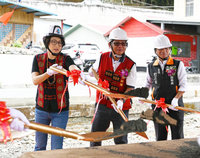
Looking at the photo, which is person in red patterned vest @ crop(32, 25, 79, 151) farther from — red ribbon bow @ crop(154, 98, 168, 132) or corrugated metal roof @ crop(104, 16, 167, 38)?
corrugated metal roof @ crop(104, 16, 167, 38)

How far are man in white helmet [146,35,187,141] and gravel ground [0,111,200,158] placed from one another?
0.41m

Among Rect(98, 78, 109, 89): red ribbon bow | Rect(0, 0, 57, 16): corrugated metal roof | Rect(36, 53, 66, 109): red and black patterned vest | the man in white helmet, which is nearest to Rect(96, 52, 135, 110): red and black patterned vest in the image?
Rect(98, 78, 109, 89): red ribbon bow

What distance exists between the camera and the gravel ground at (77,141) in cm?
454

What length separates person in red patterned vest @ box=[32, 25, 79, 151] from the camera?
3006mm

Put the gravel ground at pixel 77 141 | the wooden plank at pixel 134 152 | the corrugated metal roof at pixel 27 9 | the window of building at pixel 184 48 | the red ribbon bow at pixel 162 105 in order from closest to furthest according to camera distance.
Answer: the wooden plank at pixel 134 152 → the red ribbon bow at pixel 162 105 → the gravel ground at pixel 77 141 → the corrugated metal roof at pixel 27 9 → the window of building at pixel 184 48

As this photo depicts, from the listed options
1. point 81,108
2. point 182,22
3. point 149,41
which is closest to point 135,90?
point 81,108

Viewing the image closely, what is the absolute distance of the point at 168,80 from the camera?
12.1ft

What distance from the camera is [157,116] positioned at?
12.1 feet

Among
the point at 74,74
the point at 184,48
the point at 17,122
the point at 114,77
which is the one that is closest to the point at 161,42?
the point at 114,77

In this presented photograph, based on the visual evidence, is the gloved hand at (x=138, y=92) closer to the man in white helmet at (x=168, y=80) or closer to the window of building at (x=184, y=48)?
the man in white helmet at (x=168, y=80)

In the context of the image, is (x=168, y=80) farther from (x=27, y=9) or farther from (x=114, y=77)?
(x=27, y=9)

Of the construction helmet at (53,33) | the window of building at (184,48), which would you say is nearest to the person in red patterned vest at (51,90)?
the construction helmet at (53,33)

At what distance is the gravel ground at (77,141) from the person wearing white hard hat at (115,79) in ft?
2.29

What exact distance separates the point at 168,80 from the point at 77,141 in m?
2.19
